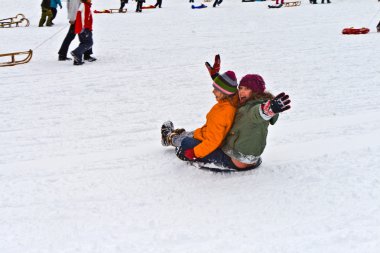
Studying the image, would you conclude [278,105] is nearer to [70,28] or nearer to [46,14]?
[70,28]

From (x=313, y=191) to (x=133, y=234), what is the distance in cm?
127

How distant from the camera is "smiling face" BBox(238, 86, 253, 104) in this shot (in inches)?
128

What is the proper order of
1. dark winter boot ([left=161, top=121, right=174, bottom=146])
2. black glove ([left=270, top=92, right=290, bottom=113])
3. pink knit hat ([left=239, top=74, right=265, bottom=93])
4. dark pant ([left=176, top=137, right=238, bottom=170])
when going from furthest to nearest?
dark winter boot ([left=161, top=121, right=174, bottom=146]), dark pant ([left=176, top=137, right=238, bottom=170]), pink knit hat ([left=239, top=74, right=265, bottom=93]), black glove ([left=270, top=92, right=290, bottom=113])

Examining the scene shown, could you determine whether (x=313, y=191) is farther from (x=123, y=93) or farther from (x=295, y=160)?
(x=123, y=93)

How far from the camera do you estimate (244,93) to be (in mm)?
3281

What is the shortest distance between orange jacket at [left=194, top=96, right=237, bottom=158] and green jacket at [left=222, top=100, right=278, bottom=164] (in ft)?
0.18

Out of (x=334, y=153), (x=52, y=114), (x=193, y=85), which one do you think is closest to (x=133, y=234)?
(x=334, y=153)

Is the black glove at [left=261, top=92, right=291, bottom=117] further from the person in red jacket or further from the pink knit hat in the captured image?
the person in red jacket

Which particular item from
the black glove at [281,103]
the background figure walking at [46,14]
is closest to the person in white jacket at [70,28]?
the black glove at [281,103]

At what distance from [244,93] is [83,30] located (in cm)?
527

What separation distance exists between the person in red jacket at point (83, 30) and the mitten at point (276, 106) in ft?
17.9

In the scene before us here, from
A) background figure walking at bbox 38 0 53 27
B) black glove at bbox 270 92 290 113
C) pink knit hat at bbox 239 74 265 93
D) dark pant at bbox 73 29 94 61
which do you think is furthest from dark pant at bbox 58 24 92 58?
background figure walking at bbox 38 0 53 27

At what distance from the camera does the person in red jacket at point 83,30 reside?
25.3 feet

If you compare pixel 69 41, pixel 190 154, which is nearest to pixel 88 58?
pixel 69 41
